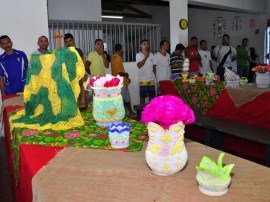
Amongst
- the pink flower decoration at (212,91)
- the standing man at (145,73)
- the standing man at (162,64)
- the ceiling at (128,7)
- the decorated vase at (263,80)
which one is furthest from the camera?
the ceiling at (128,7)

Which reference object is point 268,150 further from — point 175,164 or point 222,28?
point 222,28

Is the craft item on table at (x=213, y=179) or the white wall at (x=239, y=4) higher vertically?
the white wall at (x=239, y=4)

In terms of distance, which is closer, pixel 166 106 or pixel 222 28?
pixel 166 106

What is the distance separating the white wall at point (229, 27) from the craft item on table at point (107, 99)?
875 cm

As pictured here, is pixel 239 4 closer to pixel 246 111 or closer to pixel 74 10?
pixel 74 10

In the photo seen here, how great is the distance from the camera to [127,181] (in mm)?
881

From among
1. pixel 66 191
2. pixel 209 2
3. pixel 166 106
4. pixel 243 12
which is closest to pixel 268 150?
pixel 166 106

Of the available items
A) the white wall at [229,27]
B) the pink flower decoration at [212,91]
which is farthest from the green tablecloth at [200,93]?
the white wall at [229,27]

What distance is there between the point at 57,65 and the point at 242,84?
2.48m

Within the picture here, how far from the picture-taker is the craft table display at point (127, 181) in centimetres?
79

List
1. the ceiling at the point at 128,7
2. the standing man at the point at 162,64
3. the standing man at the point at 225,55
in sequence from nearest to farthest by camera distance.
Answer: the standing man at the point at 162,64 < the standing man at the point at 225,55 < the ceiling at the point at 128,7

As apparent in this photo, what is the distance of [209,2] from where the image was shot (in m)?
7.08

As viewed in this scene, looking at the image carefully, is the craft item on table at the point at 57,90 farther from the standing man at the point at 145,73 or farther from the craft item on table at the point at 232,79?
the standing man at the point at 145,73

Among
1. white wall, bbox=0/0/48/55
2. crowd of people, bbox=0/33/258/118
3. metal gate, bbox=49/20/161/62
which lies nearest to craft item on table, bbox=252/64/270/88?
crowd of people, bbox=0/33/258/118
